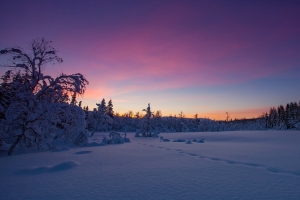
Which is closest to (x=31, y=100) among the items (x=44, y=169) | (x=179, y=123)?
(x=44, y=169)

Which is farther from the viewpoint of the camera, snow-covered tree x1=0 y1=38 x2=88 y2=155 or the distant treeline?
the distant treeline

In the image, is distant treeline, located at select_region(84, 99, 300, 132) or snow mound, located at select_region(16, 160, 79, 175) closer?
snow mound, located at select_region(16, 160, 79, 175)

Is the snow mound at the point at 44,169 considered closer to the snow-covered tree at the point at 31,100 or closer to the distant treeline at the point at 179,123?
the snow-covered tree at the point at 31,100

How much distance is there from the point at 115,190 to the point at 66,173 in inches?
103

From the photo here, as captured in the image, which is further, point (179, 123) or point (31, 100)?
point (179, 123)

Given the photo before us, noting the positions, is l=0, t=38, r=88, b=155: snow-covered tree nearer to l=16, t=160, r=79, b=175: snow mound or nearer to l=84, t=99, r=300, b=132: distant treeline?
l=16, t=160, r=79, b=175: snow mound

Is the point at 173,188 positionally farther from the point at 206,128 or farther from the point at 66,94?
the point at 206,128

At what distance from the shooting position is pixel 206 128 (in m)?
105

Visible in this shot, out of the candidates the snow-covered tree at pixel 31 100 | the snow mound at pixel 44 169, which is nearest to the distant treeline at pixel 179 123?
the snow-covered tree at pixel 31 100

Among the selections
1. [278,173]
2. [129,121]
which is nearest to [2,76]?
[278,173]

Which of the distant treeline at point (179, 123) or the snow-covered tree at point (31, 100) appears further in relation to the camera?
the distant treeline at point (179, 123)

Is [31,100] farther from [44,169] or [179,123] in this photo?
[179,123]

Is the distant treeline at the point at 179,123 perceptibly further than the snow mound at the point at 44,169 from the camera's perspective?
Yes

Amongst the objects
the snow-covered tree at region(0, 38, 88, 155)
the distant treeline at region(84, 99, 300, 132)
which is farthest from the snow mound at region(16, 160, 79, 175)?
the distant treeline at region(84, 99, 300, 132)
